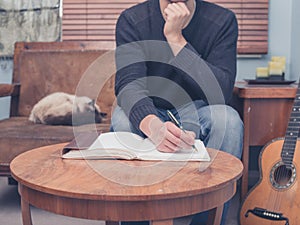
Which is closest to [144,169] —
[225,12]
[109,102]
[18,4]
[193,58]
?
[193,58]

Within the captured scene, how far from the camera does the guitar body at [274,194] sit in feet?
4.93

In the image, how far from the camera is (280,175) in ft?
5.27

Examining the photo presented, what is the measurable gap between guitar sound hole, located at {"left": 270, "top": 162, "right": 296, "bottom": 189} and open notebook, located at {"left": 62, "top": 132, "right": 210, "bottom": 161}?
1.87 feet

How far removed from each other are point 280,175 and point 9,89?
4.69ft

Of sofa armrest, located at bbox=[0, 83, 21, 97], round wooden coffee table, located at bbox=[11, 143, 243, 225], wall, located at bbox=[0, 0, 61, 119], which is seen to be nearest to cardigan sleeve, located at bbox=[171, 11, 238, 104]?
round wooden coffee table, located at bbox=[11, 143, 243, 225]

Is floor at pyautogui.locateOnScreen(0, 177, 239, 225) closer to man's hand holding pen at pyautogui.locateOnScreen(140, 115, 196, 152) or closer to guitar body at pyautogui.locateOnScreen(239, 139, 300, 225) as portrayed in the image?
guitar body at pyautogui.locateOnScreen(239, 139, 300, 225)

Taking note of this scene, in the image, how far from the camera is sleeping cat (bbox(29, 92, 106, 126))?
197cm

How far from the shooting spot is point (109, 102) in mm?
2234

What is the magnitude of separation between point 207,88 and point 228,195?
1.84 ft

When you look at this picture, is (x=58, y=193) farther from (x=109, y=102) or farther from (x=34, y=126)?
(x=109, y=102)

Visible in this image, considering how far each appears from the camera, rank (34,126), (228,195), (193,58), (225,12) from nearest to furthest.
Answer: (228,195)
(193,58)
(225,12)
(34,126)

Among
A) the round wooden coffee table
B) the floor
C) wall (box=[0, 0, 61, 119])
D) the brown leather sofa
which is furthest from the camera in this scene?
wall (box=[0, 0, 61, 119])

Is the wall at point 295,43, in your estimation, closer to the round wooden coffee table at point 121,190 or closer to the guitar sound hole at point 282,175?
the guitar sound hole at point 282,175

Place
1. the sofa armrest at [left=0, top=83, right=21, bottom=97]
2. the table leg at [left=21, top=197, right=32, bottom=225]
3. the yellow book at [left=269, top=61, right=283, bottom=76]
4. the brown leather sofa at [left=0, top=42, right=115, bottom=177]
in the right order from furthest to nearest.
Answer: the brown leather sofa at [left=0, top=42, right=115, bottom=177]
the sofa armrest at [left=0, top=83, right=21, bottom=97]
the yellow book at [left=269, top=61, right=283, bottom=76]
the table leg at [left=21, top=197, right=32, bottom=225]
